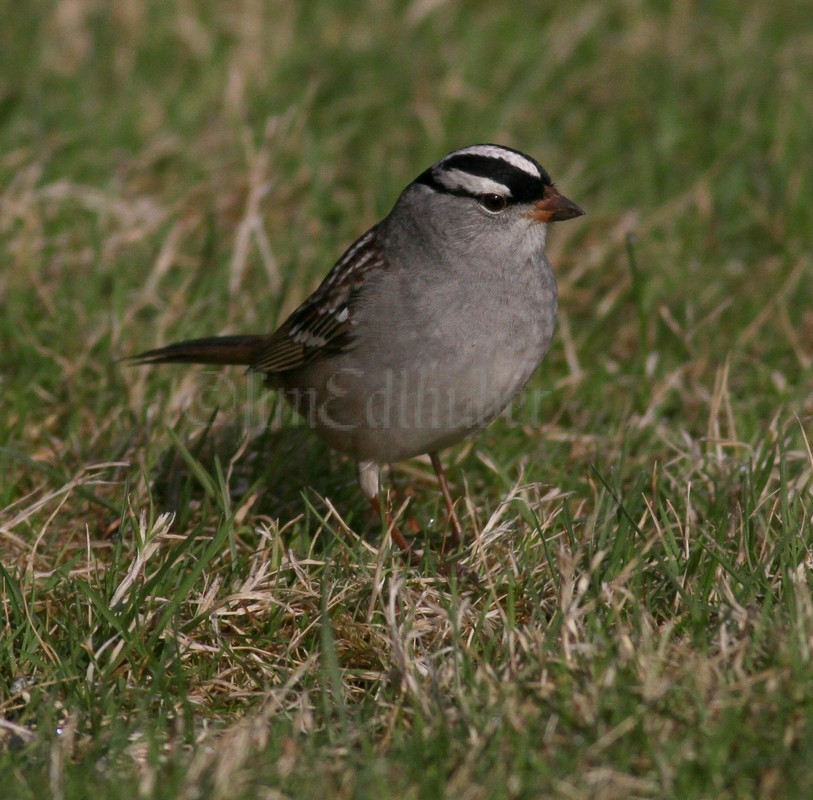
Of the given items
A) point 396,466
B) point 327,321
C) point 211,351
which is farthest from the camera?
point 396,466

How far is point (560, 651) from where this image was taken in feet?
10.4

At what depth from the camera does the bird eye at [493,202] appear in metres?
4.25

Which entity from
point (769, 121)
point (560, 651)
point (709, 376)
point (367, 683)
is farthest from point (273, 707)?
point (769, 121)

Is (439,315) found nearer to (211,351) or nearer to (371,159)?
(211,351)

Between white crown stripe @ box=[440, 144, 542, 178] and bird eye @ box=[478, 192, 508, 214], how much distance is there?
114 millimetres

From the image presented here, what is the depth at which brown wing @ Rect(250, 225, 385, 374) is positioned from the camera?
14.4 feet

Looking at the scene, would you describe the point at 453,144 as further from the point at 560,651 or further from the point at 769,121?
the point at 560,651

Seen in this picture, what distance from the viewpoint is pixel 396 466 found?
5.08 m

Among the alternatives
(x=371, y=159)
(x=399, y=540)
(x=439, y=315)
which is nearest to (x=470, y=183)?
(x=439, y=315)

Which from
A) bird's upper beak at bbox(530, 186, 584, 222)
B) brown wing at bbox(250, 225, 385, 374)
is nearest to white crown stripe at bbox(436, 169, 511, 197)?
bird's upper beak at bbox(530, 186, 584, 222)

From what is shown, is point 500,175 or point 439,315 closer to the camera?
point 439,315

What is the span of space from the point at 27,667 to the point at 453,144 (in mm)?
3981

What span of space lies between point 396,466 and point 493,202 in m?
1.26

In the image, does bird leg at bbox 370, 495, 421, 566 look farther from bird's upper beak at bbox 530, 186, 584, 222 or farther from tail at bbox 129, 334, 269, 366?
bird's upper beak at bbox 530, 186, 584, 222
